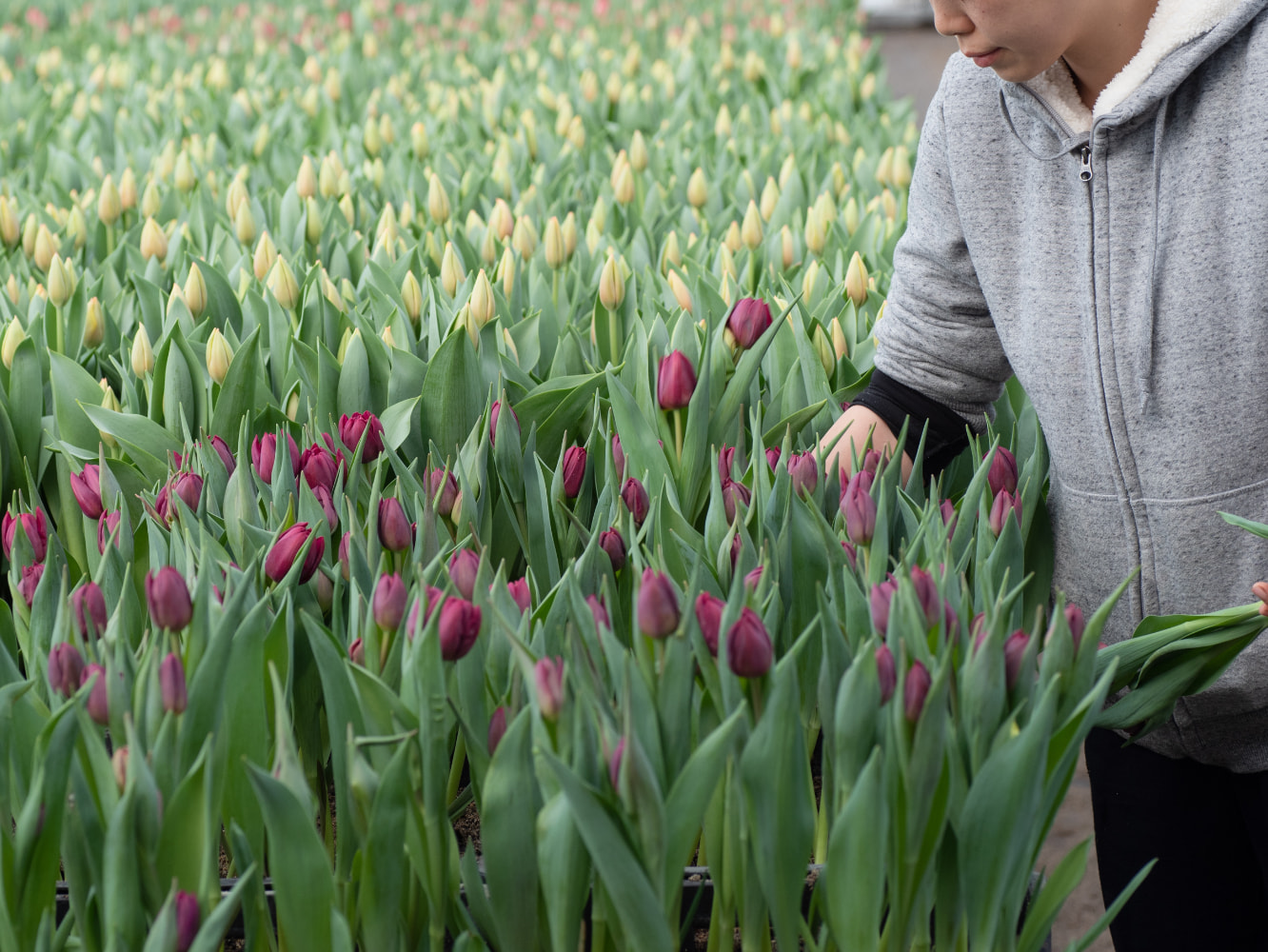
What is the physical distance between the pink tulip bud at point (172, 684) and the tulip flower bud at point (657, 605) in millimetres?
340

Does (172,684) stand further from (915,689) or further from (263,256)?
(263,256)

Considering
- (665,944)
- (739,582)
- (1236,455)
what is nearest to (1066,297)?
(1236,455)

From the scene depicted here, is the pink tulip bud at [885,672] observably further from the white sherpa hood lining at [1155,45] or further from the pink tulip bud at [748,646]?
the white sherpa hood lining at [1155,45]

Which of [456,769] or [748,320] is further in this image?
[748,320]

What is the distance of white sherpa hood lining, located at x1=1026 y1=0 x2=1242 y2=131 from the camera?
4.25ft

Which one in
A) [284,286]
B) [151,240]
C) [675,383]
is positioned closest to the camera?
[675,383]

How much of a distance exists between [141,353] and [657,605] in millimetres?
1113

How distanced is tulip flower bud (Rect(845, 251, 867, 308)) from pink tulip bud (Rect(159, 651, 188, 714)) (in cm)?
129

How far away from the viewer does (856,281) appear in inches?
76.9

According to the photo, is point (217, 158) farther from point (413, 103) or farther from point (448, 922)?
point (448, 922)

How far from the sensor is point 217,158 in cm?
333

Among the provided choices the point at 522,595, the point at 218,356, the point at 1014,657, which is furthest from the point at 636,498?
the point at 218,356

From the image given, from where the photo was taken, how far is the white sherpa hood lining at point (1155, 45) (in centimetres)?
130

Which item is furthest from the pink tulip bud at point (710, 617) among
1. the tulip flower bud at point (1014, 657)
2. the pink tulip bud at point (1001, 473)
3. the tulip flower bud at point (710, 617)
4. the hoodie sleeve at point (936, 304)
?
the hoodie sleeve at point (936, 304)
